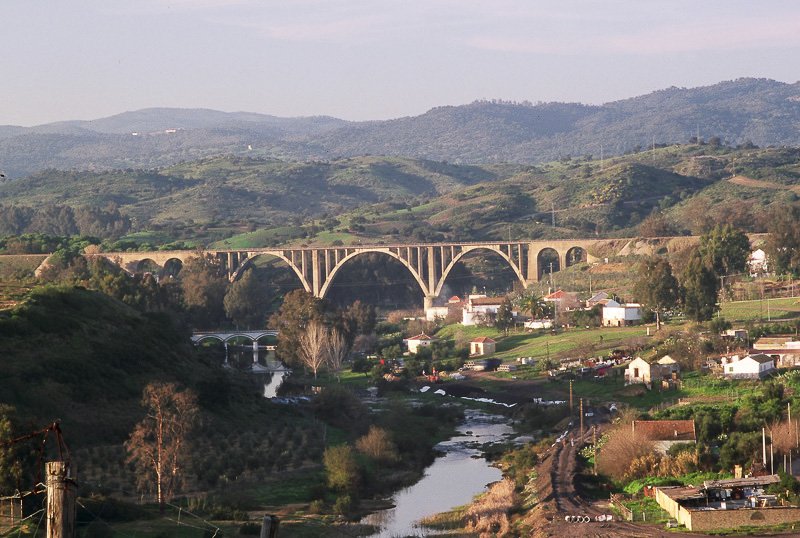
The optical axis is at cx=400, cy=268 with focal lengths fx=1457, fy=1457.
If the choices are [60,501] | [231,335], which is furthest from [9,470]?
[231,335]

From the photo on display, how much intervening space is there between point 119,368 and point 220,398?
4.29 m

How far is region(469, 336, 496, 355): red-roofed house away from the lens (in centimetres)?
8831

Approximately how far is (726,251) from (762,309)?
11.5m

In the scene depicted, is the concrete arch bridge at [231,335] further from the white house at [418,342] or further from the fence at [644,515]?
the fence at [644,515]

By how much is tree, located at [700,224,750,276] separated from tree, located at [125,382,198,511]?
4899 cm

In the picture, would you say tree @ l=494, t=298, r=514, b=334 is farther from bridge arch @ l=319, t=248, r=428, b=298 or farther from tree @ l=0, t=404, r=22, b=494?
tree @ l=0, t=404, r=22, b=494

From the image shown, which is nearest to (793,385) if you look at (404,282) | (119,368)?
(119,368)

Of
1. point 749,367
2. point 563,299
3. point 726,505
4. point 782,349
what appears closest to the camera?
point 726,505

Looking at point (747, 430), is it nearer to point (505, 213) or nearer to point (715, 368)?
point (715, 368)

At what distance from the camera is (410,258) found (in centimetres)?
13475

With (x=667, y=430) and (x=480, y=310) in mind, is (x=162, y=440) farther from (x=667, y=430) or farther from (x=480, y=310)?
(x=480, y=310)

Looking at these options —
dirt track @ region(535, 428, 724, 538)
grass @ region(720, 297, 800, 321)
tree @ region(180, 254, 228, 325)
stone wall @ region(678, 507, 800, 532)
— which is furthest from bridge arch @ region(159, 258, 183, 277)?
stone wall @ region(678, 507, 800, 532)

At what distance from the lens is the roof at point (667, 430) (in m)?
48.2

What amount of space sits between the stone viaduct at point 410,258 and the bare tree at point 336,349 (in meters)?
42.6
